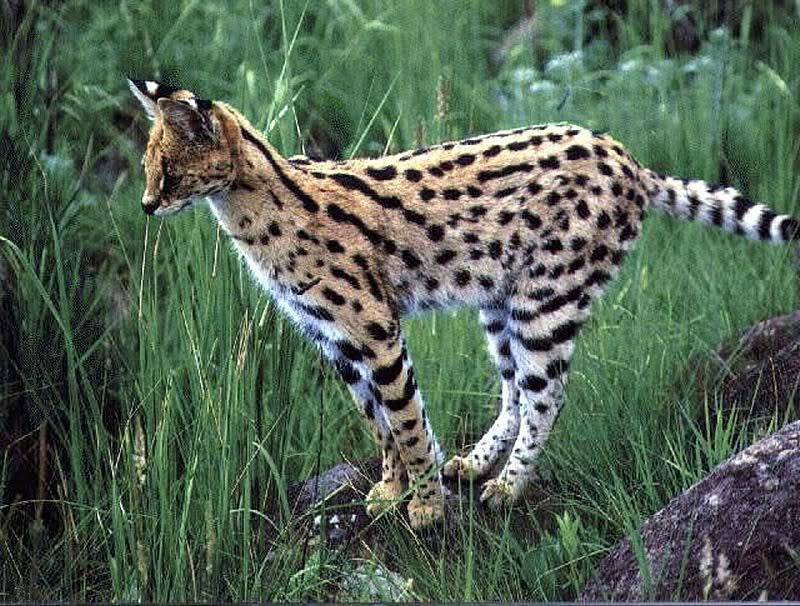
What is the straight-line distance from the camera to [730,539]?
13.2 ft

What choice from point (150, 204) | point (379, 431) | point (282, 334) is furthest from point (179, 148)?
point (379, 431)

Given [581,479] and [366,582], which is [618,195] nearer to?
[581,479]

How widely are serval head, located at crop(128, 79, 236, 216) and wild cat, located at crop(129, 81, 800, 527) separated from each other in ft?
0.06

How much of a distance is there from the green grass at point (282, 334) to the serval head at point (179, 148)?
22 cm

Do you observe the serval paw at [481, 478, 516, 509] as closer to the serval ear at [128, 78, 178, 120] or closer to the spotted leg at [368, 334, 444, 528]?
the spotted leg at [368, 334, 444, 528]

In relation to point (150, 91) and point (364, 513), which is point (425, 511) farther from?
point (150, 91)

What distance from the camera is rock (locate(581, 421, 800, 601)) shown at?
394 centimetres

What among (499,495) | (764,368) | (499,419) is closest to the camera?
(499,495)

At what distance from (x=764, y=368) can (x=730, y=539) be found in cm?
175

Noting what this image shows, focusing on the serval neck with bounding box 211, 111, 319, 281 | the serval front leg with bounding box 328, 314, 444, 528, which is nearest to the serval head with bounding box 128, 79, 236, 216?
the serval neck with bounding box 211, 111, 319, 281

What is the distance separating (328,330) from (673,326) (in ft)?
5.67

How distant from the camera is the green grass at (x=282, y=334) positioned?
4.61m

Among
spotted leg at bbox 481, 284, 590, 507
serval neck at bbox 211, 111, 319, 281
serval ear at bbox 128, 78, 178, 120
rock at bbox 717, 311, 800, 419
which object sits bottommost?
rock at bbox 717, 311, 800, 419

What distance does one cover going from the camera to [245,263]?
5.39m
